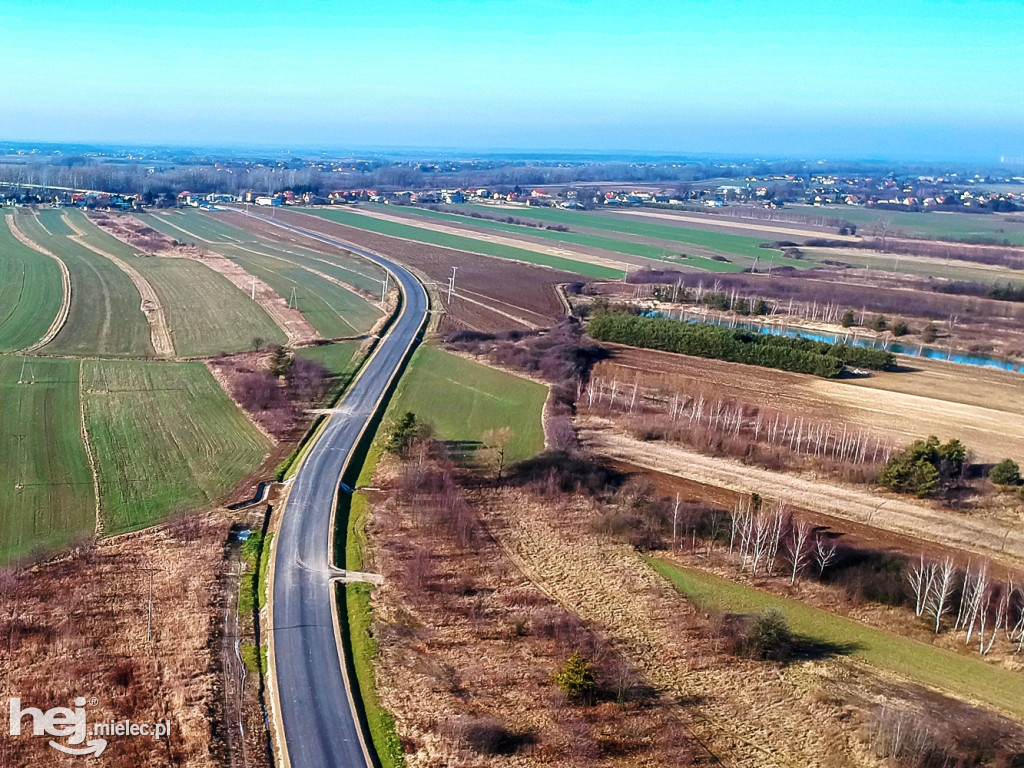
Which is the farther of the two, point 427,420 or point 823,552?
point 427,420

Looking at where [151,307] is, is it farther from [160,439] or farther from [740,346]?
[740,346]

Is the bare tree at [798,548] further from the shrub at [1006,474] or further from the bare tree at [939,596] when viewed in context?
the shrub at [1006,474]

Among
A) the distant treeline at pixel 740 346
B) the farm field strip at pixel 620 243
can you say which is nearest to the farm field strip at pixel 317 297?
the distant treeline at pixel 740 346

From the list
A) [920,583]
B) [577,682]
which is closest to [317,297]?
[577,682]

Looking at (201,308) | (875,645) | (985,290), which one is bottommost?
(875,645)

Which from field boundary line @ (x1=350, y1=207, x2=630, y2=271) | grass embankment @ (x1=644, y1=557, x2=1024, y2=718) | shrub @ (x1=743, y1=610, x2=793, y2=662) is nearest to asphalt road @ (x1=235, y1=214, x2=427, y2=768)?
shrub @ (x1=743, y1=610, x2=793, y2=662)

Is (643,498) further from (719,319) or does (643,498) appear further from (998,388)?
(719,319)
